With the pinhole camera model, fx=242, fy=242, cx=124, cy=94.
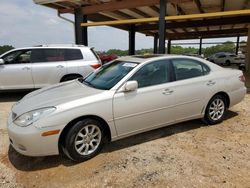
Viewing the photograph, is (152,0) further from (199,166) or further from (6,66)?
(199,166)

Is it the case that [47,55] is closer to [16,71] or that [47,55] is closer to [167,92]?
[16,71]

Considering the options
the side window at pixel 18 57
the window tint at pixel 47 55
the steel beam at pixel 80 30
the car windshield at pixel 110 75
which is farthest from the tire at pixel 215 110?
the steel beam at pixel 80 30

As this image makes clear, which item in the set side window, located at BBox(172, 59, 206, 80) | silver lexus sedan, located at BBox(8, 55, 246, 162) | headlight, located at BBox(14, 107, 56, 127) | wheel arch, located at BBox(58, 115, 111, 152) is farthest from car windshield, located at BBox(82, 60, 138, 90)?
headlight, located at BBox(14, 107, 56, 127)

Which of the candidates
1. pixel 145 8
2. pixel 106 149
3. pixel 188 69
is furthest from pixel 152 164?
pixel 145 8

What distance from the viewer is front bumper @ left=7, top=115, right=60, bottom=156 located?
125 inches

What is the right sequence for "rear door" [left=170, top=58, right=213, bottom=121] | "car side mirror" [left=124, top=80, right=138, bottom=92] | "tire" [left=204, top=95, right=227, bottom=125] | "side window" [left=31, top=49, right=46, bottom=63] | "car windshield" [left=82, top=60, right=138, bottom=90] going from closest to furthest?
"car side mirror" [left=124, top=80, right=138, bottom=92]
"car windshield" [left=82, top=60, right=138, bottom=90]
"rear door" [left=170, top=58, right=213, bottom=121]
"tire" [left=204, top=95, right=227, bottom=125]
"side window" [left=31, top=49, right=46, bottom=63]

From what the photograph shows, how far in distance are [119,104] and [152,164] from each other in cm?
100

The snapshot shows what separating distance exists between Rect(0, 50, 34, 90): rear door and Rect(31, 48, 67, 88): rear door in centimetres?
17

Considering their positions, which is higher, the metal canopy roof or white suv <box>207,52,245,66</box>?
the metal canopy roof

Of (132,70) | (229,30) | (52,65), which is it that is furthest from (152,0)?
(229,30)

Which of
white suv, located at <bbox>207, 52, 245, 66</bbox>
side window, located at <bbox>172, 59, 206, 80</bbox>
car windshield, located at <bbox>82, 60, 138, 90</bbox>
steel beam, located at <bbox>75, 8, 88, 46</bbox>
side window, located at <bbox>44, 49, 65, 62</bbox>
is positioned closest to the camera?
car windshield, located at <bbox>82, 60, 138, 90</bbox>

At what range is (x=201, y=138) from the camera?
14.3 ft

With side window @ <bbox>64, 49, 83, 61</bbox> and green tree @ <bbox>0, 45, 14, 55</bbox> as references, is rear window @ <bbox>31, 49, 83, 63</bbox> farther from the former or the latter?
green tree @ <bbox>0, 45, 14, 55</bbox>

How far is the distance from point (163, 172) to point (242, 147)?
1604 millimetres
